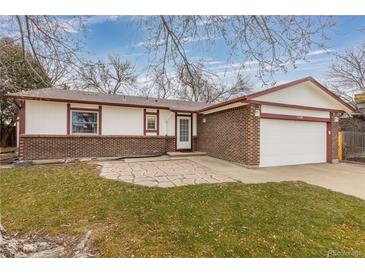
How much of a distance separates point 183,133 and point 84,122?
18.3 ft

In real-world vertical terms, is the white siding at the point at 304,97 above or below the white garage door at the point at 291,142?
above

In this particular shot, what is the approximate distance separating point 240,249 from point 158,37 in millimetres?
3613

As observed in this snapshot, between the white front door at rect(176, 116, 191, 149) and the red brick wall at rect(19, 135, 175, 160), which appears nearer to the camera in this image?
the red brick wall at rect(19, 135, 175, 160)

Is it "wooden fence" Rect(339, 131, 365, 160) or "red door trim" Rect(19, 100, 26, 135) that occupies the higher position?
"red door trim" Rect(19, 100, 26, 135)

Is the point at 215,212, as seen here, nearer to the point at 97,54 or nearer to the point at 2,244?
the point at 2,244

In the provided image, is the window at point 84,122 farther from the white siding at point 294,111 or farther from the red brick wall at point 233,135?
the white siding at point 294,111

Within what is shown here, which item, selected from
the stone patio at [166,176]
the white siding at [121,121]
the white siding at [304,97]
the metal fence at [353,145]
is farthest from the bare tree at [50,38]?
the metal fence at [353,145]

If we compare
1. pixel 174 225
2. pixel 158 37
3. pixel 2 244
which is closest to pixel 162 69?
pixel 158 37

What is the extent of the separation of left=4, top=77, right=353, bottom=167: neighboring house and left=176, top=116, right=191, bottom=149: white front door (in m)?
0.80

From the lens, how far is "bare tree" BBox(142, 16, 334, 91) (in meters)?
2.98

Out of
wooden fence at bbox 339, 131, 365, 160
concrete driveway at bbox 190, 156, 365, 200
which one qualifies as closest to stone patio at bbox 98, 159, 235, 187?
concrete driveway at bbox 190, 156, 365, 200

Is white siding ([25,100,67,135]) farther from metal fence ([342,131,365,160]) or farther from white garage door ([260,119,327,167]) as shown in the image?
metal fence ([342,131,365,160])

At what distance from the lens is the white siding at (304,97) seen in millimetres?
8672

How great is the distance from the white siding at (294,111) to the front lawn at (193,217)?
12.5ft
